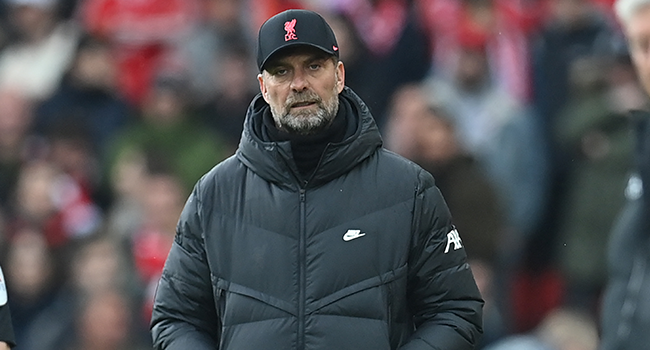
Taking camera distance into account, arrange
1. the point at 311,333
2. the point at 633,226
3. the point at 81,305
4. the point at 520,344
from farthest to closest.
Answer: the point at 81,305
the point at 520,344
the point at 633,226
the point at 311,333

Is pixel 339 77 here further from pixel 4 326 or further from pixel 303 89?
pixel 4 326

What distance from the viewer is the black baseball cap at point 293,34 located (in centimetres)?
441

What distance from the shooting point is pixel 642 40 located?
4.54 metres

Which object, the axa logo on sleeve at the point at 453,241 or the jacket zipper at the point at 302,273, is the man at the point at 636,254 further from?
the jacket zipper at the point at 302,273

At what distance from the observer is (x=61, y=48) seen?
10281mm

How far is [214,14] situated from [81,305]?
8.39ft

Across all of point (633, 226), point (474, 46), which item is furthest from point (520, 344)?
point (633, 226)

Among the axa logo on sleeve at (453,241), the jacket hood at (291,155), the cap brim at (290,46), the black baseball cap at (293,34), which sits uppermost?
the black baseball cap at (293,34)

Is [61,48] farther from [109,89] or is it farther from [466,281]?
[466,281]

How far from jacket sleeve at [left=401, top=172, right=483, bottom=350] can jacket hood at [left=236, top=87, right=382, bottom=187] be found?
24 cm

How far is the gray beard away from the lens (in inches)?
174

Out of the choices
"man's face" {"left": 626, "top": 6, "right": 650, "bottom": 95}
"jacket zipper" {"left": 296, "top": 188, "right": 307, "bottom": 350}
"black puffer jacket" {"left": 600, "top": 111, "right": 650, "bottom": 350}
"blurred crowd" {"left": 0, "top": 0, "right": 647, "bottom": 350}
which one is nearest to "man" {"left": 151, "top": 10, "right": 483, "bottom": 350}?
"jacket zipper" {"left": 296, "top": 188, "right": 307, "bottom": 350}

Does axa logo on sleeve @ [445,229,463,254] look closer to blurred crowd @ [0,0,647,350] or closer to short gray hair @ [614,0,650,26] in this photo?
short gray hair @ [614,0,650,26]

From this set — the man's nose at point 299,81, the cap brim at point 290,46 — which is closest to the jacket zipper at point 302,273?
the man's nose at point 299,81
